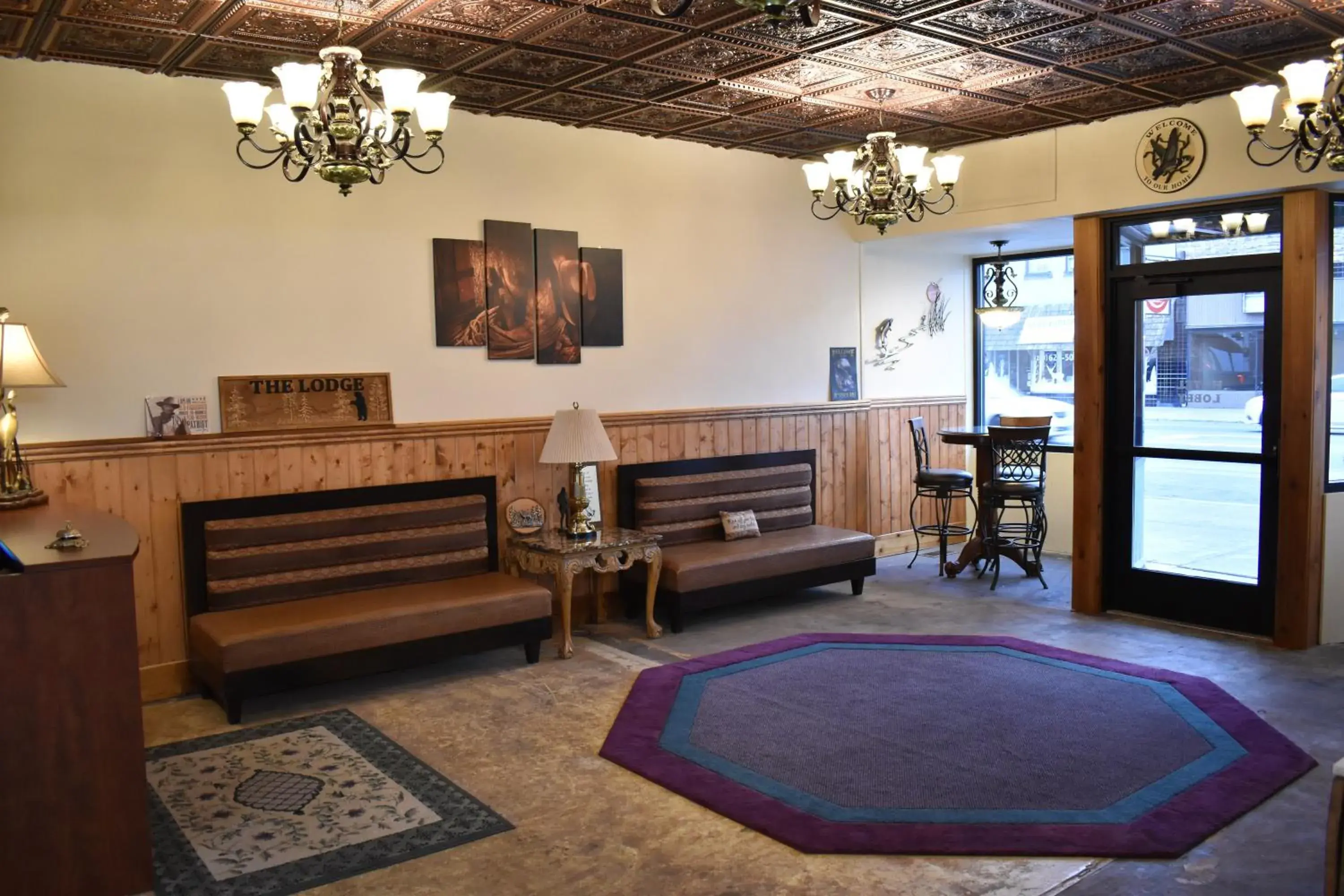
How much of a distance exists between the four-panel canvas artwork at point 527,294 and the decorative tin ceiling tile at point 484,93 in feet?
2.11

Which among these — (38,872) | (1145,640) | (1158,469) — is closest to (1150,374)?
(1158,469)

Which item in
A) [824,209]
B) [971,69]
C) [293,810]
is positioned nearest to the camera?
[293,810]

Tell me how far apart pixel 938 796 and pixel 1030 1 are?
3.07m

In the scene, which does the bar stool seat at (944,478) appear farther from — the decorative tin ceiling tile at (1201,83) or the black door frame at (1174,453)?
the decorative tin ceiling tile at (1201,83)

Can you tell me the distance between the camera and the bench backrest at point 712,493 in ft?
21.8

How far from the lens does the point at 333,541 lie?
546 cm

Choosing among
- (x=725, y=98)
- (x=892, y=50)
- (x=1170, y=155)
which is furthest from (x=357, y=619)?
(x=1170, y=155)

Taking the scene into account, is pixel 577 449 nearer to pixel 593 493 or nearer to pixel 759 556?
pixel 593 493

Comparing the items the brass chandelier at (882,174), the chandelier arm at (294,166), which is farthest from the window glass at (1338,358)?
the chandelier arm at (294,166)

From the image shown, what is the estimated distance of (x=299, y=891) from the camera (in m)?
3.27

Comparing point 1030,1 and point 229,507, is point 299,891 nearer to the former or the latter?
point 229,507

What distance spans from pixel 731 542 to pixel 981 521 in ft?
6.60

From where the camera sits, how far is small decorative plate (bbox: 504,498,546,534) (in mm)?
6168

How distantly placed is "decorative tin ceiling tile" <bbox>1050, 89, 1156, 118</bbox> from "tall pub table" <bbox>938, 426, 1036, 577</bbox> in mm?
2154
